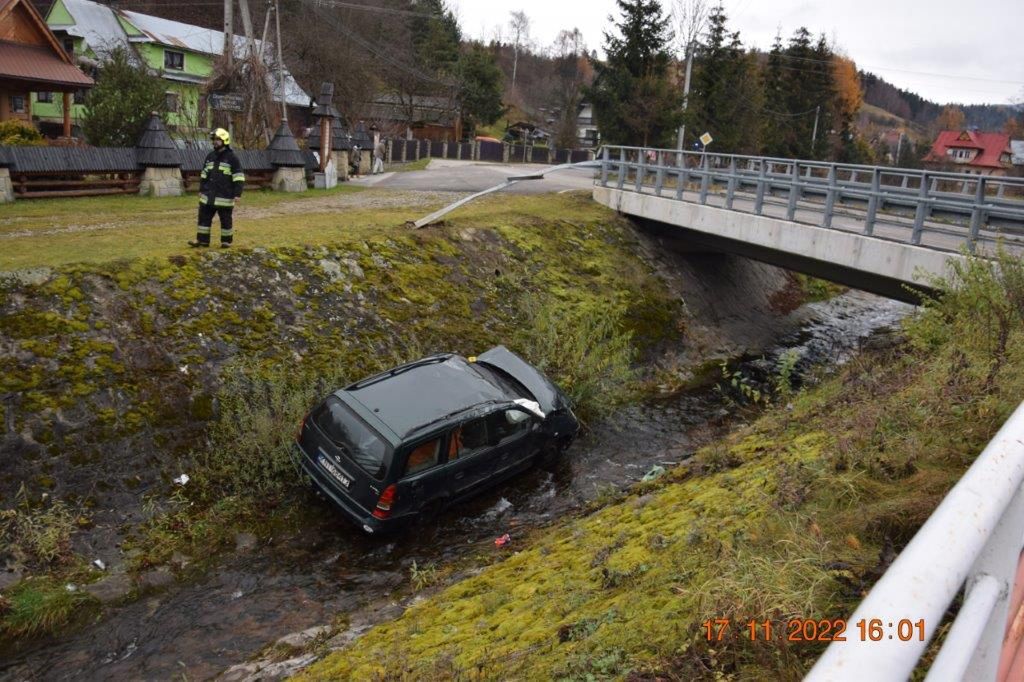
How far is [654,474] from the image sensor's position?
10.6 m

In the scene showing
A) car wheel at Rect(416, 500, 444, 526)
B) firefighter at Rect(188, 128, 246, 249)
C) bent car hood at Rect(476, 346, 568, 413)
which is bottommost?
car wheel at Rect(416, 500, 444, 526)

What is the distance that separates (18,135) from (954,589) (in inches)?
1116

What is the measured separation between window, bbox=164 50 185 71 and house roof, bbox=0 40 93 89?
18564 mm

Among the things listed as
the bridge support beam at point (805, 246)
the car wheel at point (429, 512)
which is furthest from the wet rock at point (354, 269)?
the bridge support beam at point (805, 246)

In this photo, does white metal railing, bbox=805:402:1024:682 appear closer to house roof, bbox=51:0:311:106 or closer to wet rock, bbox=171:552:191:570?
wet rock, bbox=171:552:191:570

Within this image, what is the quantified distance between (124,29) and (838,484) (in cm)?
5395

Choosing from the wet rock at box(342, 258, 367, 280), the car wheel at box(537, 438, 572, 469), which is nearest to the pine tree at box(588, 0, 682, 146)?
the wet rock at box(342, 258, 367, 280)

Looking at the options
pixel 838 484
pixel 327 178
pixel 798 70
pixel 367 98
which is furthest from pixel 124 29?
pixel 838 484

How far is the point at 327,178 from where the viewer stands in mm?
22484

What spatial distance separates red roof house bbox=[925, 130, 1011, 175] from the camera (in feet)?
245

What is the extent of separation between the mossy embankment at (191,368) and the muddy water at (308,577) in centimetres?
49

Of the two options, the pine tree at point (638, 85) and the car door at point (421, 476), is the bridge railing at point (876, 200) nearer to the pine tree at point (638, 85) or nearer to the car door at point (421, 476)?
the car door at point (421, 476)

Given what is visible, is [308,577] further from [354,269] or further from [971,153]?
[971,153]

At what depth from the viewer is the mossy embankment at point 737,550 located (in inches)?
148
